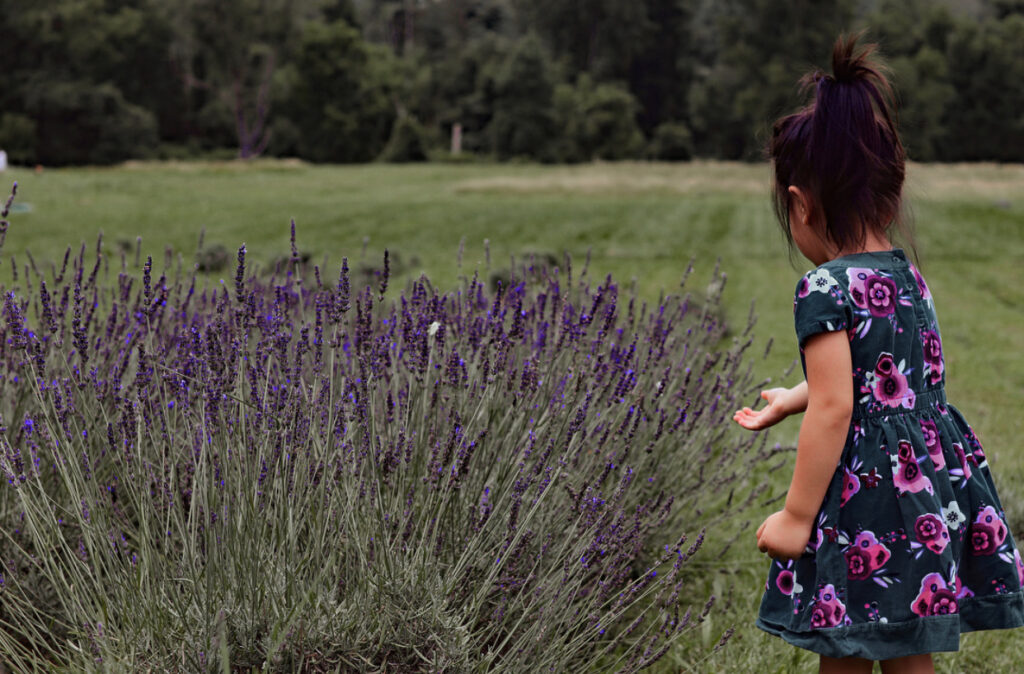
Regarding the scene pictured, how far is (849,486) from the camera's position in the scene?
1954 mm

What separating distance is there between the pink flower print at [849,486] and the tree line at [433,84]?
49.7 meters

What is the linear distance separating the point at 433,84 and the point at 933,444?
58618mm

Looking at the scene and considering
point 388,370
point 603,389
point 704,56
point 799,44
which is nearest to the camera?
point 603,389

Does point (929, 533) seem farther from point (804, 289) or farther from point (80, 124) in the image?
point (80, 124)

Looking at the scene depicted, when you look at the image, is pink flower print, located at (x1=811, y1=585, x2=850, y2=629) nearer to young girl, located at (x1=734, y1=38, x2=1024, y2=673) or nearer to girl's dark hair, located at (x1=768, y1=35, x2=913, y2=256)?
→ young girl, located at (x1=734, y1=38, x2=1024, y2=673)

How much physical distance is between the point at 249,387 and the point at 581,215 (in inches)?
669

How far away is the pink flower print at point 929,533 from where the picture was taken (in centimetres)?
191

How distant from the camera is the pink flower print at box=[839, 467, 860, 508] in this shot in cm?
195

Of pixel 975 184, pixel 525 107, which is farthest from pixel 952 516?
pixel 525 107

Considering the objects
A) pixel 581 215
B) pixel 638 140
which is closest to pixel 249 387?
pixel 581 215

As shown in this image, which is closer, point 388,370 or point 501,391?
point 501,391

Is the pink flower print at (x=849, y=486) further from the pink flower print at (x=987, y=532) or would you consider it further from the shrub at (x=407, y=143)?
the shrub at (x=407, y=143)

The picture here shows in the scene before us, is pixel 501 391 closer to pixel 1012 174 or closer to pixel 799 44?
pixel 1012 174

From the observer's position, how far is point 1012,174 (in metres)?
33.8
